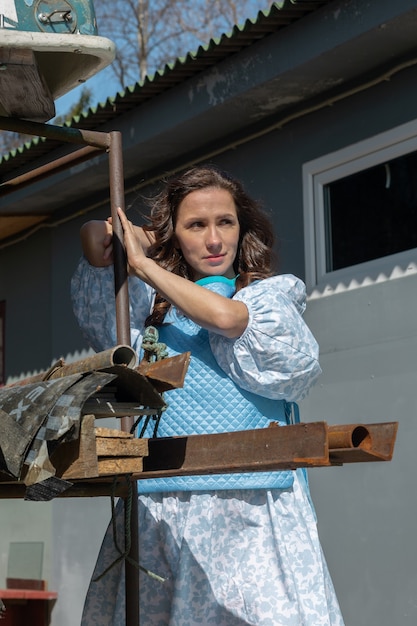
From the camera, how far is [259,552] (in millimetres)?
2885

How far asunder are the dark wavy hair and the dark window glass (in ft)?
7.15

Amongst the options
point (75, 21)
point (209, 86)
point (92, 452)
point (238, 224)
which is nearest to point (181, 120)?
point (209, 86)

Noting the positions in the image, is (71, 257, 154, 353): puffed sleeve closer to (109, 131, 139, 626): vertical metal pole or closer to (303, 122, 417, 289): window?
(109, 131, 139, 626): vertical metal pole

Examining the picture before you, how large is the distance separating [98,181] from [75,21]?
14.9ft

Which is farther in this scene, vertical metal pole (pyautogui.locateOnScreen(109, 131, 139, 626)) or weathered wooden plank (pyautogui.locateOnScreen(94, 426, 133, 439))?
vertical metal pole (pyautogui.locateOnScreen(109, 131, 139, 626))

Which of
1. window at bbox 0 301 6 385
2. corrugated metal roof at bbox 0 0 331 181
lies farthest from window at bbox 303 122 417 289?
window at bbox 0 301 6 385

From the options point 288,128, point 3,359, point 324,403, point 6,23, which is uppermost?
point 288,128

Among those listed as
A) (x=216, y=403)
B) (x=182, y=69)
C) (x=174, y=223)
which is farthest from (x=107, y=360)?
(x=182, y=69)

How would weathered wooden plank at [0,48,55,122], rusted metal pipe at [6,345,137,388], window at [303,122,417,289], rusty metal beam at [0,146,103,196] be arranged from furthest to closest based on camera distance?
window at [303,122,417,289]
rusty metal beam at [0,146,103,196]
weathered wooden plank at [0,48,55,122]
rusted metal pipe at [6,345,137,388]

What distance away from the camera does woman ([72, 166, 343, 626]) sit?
2854 mm

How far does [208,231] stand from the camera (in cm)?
317

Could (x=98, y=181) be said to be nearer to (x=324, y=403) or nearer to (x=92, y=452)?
(x=324, y=403)

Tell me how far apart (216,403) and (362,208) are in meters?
2.90

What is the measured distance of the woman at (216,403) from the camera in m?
2.85
